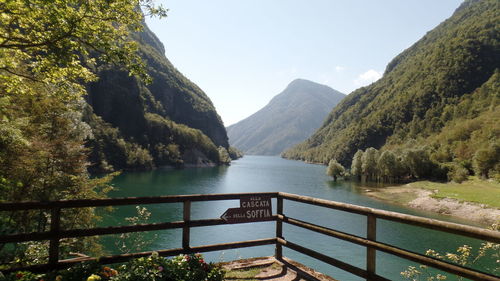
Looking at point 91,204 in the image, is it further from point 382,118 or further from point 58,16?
point 382,118

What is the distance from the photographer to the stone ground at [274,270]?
Result: 6.96 meters

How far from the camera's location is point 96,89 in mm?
139125

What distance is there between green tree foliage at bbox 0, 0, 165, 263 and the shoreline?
4051 cm

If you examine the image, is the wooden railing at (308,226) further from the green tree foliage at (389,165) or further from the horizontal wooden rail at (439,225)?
the green tree foliage at (389,165)

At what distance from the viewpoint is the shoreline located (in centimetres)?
4022

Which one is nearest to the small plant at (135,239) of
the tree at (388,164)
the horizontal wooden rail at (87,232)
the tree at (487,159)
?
the horizontal wooden rail at (87,232)

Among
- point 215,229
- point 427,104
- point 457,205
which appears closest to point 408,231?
point 457,205

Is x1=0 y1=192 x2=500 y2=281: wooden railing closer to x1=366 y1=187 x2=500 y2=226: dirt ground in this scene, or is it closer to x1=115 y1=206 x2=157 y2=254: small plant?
x1=115 y1=206 x2=157 y2=254: small plant

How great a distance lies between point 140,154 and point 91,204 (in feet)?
398

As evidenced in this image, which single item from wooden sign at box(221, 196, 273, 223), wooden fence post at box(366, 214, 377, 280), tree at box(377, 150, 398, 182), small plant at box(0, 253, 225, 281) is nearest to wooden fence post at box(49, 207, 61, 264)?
small plant at box(0, 253, 225, 281)

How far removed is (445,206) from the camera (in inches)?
1839

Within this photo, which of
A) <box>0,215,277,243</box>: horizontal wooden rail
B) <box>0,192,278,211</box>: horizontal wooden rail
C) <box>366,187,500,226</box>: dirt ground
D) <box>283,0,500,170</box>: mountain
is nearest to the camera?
<box>0,192,278,211</box>: horizontal wooden rail

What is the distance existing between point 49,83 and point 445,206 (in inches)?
2045

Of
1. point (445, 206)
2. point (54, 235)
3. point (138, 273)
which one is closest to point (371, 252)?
point (138, 273)
